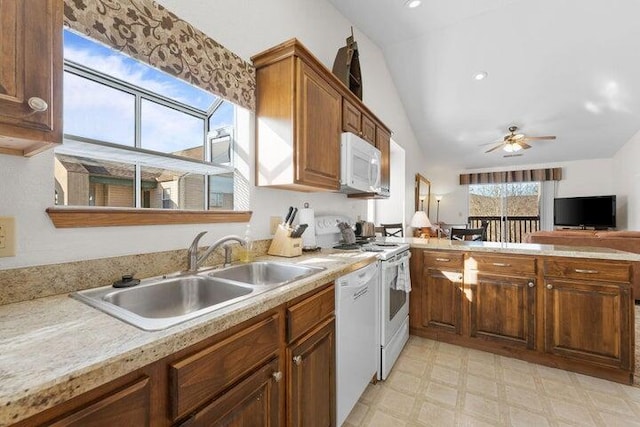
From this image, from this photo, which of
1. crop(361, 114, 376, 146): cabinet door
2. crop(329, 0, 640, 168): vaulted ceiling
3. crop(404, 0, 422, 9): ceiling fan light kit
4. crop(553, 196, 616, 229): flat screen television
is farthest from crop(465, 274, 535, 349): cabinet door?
crop(553, 196, 616, 229): flat screen television

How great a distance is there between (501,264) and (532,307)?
1.20ft

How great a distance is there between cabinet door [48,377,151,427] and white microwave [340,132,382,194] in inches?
65.3

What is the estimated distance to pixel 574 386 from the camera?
184cm

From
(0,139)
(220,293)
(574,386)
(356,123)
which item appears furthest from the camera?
(356,123)

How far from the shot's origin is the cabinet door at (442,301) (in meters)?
2.36

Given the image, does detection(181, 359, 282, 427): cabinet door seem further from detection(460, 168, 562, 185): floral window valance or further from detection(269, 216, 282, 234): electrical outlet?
detection(460, 168, 562, 185): floral window valance

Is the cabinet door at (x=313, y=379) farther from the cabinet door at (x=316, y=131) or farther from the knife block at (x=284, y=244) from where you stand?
the cabinet door at (x=316, y=131)

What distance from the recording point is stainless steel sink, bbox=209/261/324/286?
53.2 inches

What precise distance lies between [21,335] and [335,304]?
1.05 metres

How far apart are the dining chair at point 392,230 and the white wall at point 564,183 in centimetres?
372

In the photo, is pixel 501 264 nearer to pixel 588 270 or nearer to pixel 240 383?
pixel 588 270

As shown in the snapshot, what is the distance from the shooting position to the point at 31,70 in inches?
23.9

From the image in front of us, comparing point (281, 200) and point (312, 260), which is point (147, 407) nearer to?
point (312, 260)

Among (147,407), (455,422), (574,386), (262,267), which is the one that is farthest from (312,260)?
(574,386)
